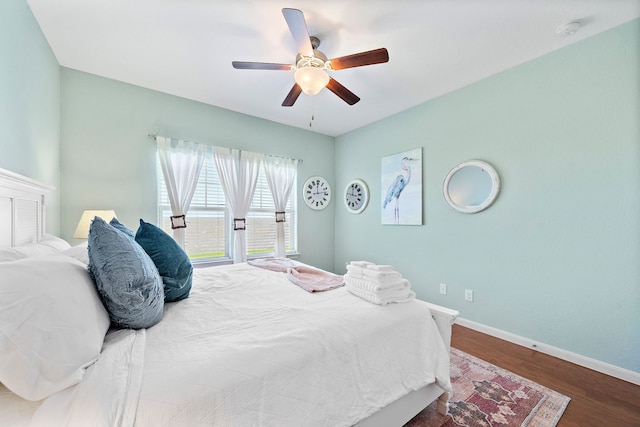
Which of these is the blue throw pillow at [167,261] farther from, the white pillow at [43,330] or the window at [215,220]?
the window at [215,220]

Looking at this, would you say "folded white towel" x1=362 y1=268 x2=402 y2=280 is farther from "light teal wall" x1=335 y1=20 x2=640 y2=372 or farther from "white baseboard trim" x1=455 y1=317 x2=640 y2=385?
"white baseboard trim" x1=455 y1=317 x2=640 y2=385

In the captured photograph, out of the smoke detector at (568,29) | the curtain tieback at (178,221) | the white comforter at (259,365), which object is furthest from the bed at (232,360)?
the smoke detector at (568,29)

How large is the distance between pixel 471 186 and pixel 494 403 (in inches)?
78.2

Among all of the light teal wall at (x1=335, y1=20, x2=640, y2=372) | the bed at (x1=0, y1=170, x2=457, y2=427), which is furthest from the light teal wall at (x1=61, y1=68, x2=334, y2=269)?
the light teal wall at (x1=335, y1=20, x2=640, y2=372)

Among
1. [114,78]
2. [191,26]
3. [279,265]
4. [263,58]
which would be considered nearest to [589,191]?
[279,265]

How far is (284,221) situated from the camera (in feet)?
12.5

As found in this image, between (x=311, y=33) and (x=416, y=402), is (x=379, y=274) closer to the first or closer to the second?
(x=416, y=402)

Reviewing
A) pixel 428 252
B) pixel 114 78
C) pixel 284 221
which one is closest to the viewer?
pixel 114 78

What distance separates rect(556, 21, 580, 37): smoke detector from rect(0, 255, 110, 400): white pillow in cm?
336

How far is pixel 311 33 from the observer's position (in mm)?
1984

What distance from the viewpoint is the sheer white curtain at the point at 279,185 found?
371 centimetres

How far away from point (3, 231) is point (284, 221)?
274cm

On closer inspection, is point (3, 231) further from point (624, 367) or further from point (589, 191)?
point (624, 367)

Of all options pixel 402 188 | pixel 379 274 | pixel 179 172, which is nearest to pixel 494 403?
pixel 379 274
